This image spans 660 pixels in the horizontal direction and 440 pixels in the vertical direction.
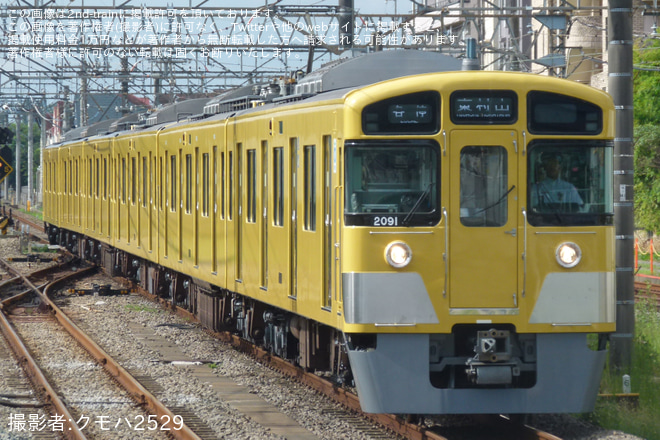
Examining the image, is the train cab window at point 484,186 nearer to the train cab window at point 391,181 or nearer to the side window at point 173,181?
the train cab window at point 391,181

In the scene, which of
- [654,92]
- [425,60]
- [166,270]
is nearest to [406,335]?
[425,60]

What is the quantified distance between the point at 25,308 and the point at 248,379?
325 inches

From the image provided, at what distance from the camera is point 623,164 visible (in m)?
9.91

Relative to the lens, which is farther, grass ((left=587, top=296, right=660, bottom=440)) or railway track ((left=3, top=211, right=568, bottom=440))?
grass ((left=587, top=296, right=660, bottom=440))

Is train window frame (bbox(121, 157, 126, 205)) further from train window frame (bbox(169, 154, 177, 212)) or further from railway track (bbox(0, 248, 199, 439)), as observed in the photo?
train window frame (bbox(169, 154, 177, 212))

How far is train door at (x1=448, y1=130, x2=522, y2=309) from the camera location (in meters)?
8.28

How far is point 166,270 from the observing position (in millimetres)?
18453

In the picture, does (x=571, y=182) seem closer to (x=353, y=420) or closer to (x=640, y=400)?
(x=640, y=400)

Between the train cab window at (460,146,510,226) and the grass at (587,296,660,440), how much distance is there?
6.53ft

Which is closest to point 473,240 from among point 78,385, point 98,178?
point 78,385

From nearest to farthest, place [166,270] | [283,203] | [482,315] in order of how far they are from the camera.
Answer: [482,315] < [283,203] < [166,270]

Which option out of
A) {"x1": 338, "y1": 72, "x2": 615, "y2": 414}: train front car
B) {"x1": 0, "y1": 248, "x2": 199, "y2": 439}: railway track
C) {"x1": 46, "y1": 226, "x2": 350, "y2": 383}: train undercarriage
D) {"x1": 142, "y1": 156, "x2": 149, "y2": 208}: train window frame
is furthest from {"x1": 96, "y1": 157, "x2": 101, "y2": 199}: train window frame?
Result: {"x1": 338, "y1": 72, "x2": 615, "y2": 414}: train front car

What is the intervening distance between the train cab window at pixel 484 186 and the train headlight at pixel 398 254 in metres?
0.46

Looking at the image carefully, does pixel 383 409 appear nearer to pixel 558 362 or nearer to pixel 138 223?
pixel 558 362
